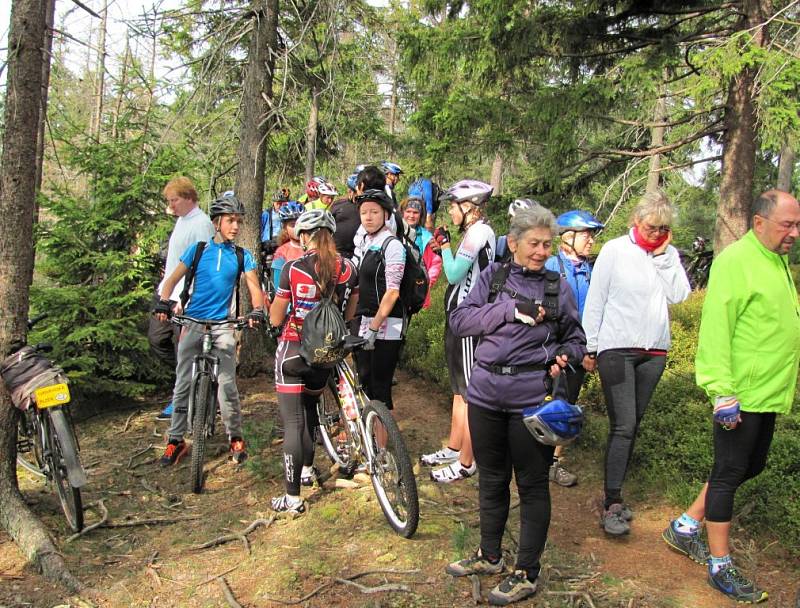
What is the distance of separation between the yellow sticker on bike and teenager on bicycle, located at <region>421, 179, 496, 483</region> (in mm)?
2780

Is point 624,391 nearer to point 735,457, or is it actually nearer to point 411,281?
point 735,457

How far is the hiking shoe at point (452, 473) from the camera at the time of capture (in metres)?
4.97

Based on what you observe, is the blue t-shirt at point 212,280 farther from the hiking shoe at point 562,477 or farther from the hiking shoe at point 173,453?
the hiking shoe at point 562,477

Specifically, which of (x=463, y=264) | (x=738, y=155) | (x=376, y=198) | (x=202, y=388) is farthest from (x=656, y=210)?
(x=738, y=155)

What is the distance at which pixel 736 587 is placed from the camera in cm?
339

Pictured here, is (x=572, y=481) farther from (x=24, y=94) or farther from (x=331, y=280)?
(x=24, y=94)

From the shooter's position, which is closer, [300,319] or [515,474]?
[515,474]

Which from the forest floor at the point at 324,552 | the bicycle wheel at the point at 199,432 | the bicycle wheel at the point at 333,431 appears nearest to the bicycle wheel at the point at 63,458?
the forest floor at the point at 324,552

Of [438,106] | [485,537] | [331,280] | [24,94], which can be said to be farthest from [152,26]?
[438,106]

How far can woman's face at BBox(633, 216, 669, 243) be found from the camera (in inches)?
159

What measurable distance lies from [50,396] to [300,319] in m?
1.78

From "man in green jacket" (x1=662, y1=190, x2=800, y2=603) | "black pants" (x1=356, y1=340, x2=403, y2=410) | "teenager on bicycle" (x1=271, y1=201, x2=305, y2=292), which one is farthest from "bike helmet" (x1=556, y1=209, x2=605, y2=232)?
"teenager on bicycle" (x1=271, y1=201, x2=305, y2=292)

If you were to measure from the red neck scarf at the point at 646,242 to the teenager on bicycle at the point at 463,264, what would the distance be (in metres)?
0.97

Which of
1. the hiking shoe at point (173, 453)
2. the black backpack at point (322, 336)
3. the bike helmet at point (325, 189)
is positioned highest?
the bike helmet at point (325, 189)
